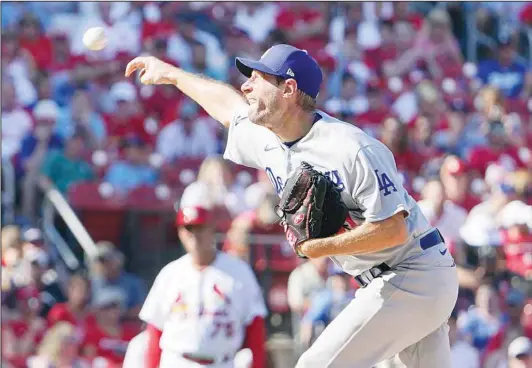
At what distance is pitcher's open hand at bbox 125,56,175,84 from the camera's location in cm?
494

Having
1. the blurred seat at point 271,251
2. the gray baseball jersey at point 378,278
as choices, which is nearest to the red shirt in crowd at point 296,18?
the blurred seat at point 271,251

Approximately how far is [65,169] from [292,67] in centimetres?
675

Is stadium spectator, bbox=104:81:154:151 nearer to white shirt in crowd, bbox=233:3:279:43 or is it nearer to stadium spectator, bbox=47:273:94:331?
white shirt in crowd, bbox=233:3:279:43

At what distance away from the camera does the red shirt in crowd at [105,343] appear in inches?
334

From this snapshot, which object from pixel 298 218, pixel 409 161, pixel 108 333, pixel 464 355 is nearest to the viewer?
pixel 298 218

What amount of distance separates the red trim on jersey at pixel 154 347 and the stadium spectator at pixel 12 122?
5.48m

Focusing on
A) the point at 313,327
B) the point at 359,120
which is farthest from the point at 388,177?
the point at 359,120

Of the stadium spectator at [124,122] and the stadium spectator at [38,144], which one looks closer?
the stadium spectator at [38,144]

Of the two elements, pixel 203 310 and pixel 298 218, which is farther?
pixel 203 310

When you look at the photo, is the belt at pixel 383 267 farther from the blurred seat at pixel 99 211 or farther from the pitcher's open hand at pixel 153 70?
the blurred seat at pixel 99 211

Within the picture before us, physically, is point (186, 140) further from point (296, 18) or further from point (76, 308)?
point (76, 308)

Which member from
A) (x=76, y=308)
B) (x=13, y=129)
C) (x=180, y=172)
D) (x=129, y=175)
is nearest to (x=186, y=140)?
(x=180, y=172)

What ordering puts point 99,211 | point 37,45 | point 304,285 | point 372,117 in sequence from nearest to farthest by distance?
point 304,285
point 99,211
point 372,117
point 37,45

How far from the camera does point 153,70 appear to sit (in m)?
4.98
